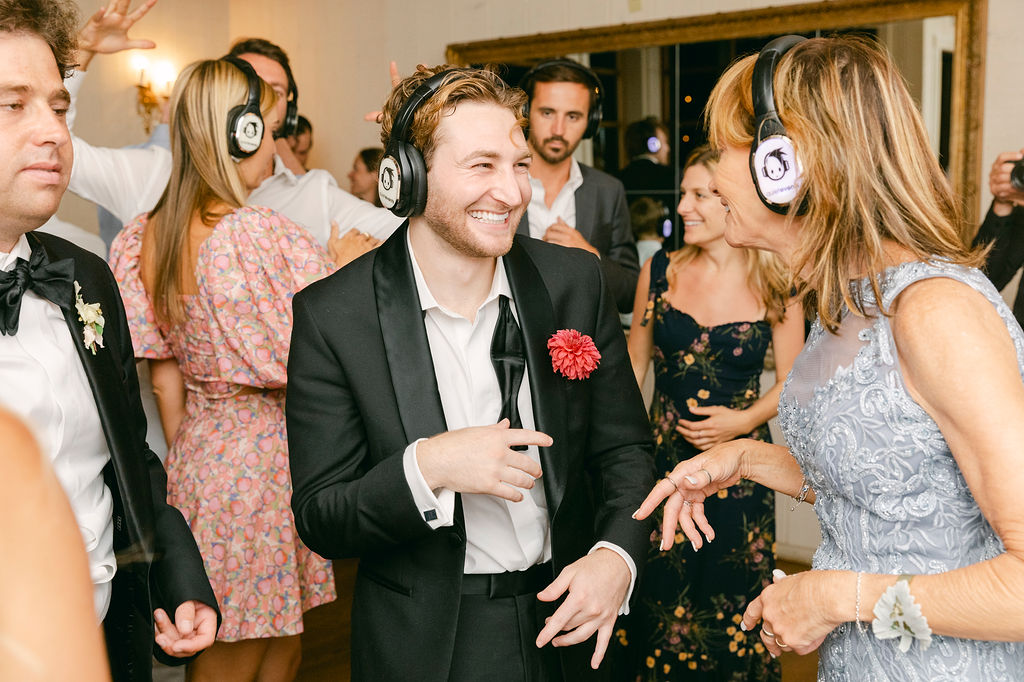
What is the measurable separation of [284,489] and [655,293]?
1.37 meters

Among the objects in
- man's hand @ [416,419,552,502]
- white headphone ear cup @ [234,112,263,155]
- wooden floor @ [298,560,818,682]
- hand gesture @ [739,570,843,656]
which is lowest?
wooden floor @ [298,560,818,682]

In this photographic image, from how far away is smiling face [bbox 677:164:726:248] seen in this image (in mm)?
3025

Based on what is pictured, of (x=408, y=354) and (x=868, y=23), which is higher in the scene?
(x=868, y=23)

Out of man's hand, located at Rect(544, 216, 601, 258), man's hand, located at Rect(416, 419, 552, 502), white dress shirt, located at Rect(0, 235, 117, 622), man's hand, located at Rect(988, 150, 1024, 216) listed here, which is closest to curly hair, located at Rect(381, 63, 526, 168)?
man's hand, located at Rect(416, 419, 552, 502)

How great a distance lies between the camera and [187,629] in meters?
1.60

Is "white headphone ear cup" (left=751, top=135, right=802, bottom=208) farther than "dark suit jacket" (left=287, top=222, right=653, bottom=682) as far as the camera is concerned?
No

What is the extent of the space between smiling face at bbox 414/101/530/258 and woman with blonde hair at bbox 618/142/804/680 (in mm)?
1359

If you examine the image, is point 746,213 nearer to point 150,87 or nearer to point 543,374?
point 543,374

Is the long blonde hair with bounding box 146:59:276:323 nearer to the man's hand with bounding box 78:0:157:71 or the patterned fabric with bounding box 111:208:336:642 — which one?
the patterned fabric with bounding box 111:208:336:642

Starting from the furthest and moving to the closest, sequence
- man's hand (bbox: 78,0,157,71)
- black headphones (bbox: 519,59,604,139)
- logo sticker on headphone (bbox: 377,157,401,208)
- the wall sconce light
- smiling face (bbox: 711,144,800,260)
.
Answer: the wall sconce light < black headphones (bbox: 519,59,604,139) < man's hand (bbox: 78,0,157,71) < logo sticker on headphone (bbox: 377,157,401,208) < smiling face (bbox: 711,144,800,260)


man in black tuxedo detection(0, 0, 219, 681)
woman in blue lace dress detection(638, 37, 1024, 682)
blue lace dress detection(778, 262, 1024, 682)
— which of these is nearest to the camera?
woman in blue lace dress detection(638, 37, 1024, 682)

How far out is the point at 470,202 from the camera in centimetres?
171

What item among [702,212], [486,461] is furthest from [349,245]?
[486,461]

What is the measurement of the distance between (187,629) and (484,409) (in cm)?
66
